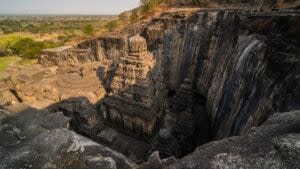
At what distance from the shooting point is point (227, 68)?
481 inches

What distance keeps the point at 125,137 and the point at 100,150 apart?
31.5 feet

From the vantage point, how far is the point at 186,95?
14.6 meters

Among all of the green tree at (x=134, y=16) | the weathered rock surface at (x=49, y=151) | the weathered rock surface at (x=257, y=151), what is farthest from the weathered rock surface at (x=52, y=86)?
the green tree at (x=134, y=16)

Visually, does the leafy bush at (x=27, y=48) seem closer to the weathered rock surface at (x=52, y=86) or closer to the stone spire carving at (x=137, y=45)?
the weathered rock surface at (x=52, y=86)

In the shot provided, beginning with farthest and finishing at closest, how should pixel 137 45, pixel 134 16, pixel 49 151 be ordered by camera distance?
pixel 134 16, pixel 137 45, pixel 49 151

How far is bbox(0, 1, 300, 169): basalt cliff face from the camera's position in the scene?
4.32m

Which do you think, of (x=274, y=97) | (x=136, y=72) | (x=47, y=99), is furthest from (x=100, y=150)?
(x=47, y=99)

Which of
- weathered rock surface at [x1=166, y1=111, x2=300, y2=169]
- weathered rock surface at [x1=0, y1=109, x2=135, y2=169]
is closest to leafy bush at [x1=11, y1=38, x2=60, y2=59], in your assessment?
weathered rock surface at [x1=0, y1=109, x2=135, y2=169]

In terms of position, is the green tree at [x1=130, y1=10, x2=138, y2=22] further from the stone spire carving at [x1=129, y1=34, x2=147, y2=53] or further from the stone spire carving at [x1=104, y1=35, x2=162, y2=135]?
the stone spire carving at [x1=104, y1=35, x2=162, y2=135]

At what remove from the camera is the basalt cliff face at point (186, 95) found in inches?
170

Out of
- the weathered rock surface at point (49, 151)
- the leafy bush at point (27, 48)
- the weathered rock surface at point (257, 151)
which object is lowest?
the leafy bush at point (27, 48)

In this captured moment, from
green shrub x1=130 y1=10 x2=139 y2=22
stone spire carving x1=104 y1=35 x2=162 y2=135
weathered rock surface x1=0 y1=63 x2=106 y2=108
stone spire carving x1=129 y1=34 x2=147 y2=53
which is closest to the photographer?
stone spire carving x1=104 y1=35 x2=162 y2=135

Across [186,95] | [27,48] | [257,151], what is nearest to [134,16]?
[27,48]

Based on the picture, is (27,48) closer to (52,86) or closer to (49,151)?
(52,86)
